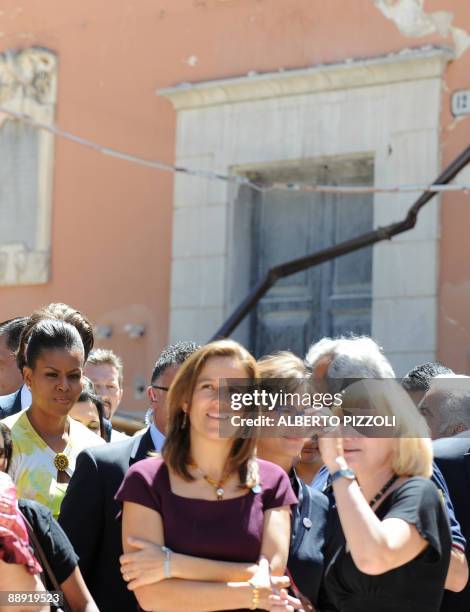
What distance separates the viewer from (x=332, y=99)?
33.4 ft

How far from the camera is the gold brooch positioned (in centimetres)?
473

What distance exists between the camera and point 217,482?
3914mm

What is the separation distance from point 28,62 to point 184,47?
1578 mm

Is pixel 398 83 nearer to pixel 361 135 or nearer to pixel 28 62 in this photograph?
pixel 361 135

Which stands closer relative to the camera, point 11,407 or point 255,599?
point 255,599

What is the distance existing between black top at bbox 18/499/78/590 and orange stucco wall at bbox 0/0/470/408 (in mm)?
6814

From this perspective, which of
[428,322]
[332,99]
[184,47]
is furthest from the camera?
[184,47]

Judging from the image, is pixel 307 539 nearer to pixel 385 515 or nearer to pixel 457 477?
pixel 385 515

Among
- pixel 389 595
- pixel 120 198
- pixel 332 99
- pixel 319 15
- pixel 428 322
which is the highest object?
pixel 319 15

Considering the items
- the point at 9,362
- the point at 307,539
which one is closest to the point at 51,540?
the point at 307,539

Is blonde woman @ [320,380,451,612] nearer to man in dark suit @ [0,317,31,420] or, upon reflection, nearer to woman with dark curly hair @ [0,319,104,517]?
woman with dark curly hair @ [0,319,104,517]

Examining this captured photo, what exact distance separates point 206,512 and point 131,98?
7759 millimetres

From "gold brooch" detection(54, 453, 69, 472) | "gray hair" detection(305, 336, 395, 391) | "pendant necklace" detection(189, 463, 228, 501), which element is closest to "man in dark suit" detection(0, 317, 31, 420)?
"gold brooch" detection(54, 453, 69, 472)

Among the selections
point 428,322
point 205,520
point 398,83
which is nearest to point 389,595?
point 205,520
